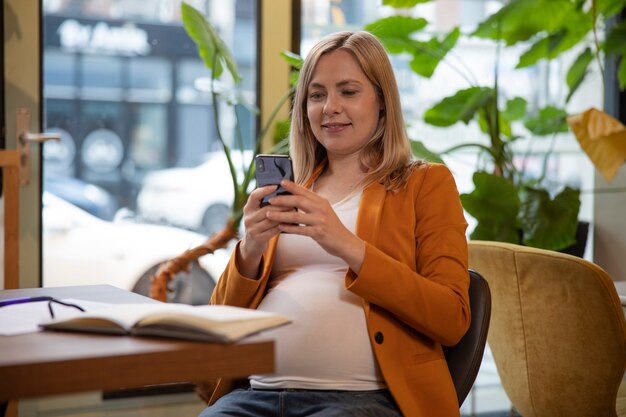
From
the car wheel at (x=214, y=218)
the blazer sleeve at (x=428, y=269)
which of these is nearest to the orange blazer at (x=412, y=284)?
the blazer sleeve at (x=428, y=269)

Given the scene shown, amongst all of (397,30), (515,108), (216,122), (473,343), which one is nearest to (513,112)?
(515,108)

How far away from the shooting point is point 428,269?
179 cm

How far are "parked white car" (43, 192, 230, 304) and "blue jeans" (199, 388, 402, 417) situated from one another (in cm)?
184

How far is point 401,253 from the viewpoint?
1.81 m

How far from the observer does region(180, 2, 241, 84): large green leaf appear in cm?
314

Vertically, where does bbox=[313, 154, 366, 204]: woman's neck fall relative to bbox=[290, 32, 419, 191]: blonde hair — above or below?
below

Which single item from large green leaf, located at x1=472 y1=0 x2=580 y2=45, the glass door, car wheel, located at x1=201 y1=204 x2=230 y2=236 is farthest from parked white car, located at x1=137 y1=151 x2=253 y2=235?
large green leaf, located at x1=472 y1=0 x2=580 y2=45

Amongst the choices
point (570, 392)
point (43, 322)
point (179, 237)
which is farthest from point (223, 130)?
point (43, 322)

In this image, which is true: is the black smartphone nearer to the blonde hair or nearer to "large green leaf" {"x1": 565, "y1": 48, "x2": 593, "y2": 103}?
the blonde hair

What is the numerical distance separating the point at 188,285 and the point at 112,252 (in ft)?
1.16

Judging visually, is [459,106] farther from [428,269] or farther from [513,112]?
[428,269]

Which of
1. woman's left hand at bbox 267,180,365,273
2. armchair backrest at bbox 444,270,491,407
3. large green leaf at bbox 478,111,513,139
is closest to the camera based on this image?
woman's left hand at bbox 267,180,365,273

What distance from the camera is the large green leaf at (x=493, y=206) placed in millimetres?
3289

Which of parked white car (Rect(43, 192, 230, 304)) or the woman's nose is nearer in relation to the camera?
the woman's nose
